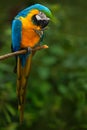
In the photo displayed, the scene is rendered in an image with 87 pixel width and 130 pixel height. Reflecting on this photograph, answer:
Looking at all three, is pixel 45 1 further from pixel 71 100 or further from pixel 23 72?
pixel 23 72

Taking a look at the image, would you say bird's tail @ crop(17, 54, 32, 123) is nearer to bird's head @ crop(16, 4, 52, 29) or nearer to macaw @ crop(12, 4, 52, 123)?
macaw @ crop(12, 4, 52, 123)

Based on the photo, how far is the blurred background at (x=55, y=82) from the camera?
2.66 metres

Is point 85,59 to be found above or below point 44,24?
below

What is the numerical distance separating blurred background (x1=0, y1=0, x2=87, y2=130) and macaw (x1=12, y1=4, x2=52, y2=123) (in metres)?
0.93

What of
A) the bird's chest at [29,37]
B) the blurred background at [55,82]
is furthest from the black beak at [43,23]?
the blurred background at [55,82]

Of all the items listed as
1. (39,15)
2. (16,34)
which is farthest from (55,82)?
(39,15)

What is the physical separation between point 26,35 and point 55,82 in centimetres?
134

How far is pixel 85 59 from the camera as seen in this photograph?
2.71 metres

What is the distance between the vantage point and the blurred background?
8.74ft

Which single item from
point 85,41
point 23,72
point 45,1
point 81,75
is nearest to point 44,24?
point 23,72

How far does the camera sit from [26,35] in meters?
1.59

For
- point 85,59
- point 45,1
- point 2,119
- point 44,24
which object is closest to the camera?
point 44,24

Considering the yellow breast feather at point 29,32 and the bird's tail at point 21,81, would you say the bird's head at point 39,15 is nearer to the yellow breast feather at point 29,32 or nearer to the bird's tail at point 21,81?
the yellow breast feather at point 29,32

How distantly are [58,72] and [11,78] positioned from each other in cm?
27
